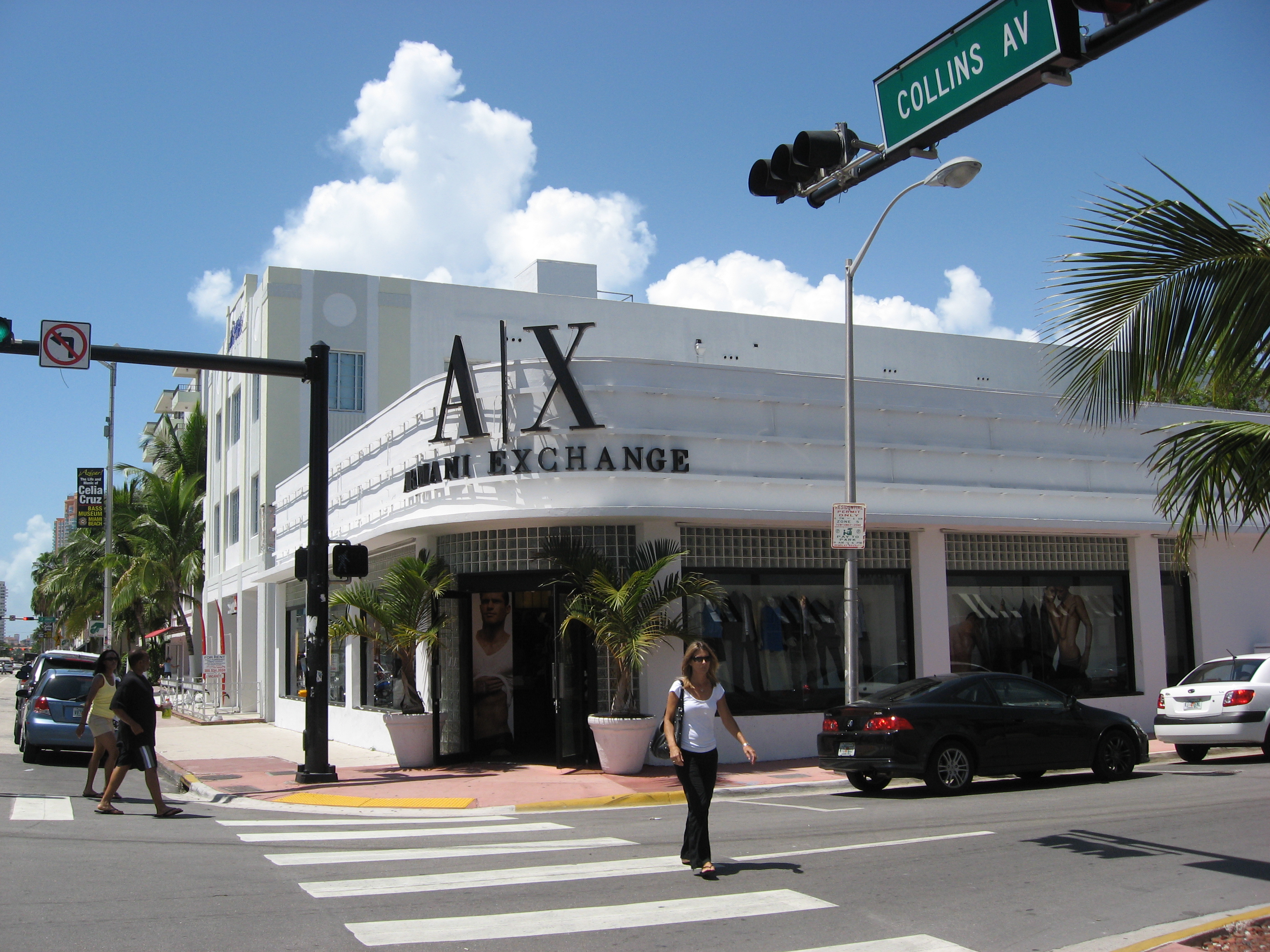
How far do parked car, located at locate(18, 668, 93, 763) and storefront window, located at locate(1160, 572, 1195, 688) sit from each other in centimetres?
1914

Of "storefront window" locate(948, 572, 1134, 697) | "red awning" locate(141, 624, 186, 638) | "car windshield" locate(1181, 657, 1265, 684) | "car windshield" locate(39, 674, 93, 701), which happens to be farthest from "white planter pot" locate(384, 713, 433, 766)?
"red awning" locate(141, 624, 186, 638)

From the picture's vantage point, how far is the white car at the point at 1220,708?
53.2 feet

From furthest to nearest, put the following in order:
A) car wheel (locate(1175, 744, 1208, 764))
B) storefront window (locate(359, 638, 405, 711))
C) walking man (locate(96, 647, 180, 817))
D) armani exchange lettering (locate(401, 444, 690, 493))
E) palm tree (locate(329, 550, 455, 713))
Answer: storefront window (locate(359, 638, 405, 711)), car wheel (locate(1175, 744, 1208, 764)), palm tree (locate(329, 550, 455, 713)), armani exchange lettering (locate(401, 444, 690, 493)), walking man (locate(96, 647, 180, 817))

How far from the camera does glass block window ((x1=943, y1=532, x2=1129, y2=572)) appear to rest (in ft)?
63.5

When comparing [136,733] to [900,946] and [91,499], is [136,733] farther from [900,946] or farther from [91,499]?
[91,499]

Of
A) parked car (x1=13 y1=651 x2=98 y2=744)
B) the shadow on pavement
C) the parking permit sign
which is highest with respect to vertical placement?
the parking permit sign

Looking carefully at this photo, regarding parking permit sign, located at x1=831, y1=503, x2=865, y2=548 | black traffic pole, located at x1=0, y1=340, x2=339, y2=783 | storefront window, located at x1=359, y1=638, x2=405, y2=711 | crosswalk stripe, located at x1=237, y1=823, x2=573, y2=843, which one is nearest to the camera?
crosswalk stripe, located at x1=237, y1=823, x2=573, y2=843

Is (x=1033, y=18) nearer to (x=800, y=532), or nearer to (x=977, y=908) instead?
(x=977, y=908)

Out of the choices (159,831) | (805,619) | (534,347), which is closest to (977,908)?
(159,831)

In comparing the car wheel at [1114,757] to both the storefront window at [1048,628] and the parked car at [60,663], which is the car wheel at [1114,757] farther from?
the parked car at [60,663]

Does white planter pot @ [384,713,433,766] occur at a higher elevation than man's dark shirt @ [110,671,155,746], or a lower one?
lower

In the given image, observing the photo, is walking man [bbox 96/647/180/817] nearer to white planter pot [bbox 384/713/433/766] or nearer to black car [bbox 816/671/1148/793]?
white planter pot [bbox 384/713/433/766]

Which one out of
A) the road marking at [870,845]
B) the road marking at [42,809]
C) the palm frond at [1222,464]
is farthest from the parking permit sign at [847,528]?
the road marking at [42,809]

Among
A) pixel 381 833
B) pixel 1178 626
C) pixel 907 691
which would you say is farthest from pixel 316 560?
pixel 1178 626
